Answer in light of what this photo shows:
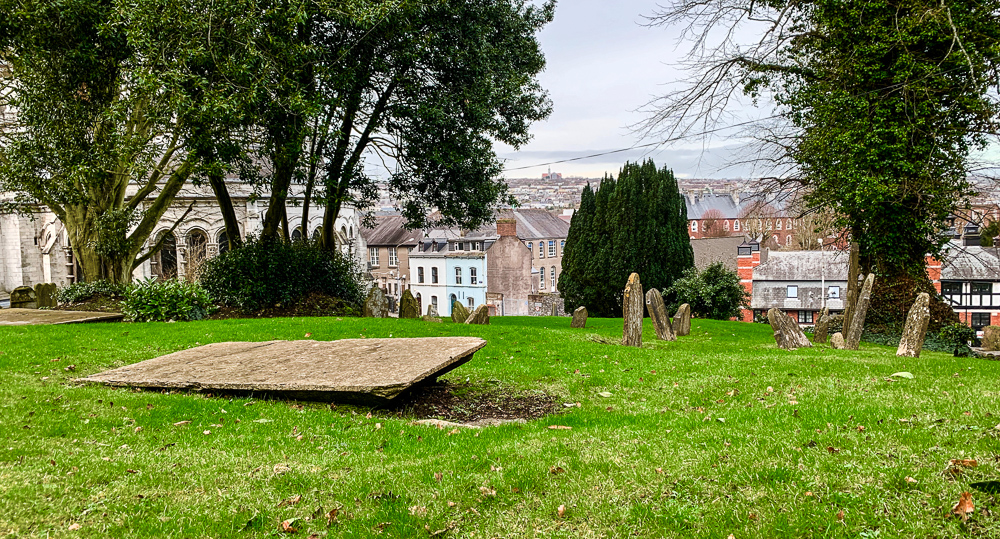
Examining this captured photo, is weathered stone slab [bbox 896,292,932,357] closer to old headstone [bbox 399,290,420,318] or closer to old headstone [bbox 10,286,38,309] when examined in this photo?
old headstone [bbox 399,290,420,318]

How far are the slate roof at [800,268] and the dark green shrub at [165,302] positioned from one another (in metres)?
39.7

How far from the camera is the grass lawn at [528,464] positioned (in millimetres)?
3922

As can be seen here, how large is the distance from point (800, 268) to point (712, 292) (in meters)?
19.9

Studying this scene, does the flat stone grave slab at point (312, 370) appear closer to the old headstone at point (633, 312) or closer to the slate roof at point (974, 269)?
the old headstone at point (633, 312)

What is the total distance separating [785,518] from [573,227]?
3788 cm

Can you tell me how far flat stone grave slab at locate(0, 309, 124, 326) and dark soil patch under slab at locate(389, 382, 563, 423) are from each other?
1130 cm

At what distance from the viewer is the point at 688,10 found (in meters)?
19.9

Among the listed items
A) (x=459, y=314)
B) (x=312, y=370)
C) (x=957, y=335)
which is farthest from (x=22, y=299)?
(x=957, y=335)

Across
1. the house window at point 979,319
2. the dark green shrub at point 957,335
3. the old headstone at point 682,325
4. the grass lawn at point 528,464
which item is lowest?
the house window at point 979,319

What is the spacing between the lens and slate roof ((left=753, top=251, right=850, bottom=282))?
1754 inches

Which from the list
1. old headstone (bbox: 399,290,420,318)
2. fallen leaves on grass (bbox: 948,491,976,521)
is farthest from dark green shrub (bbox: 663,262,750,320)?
fallen leaves on grass (bbox: 948,491,976,521)

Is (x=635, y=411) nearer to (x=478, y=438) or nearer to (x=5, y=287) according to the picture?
(x=478, y=438)

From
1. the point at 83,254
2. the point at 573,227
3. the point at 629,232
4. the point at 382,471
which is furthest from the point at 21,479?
the point at 573,227

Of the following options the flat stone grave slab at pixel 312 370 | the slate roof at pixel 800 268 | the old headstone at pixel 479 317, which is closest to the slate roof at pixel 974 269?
the slate roof at pixel 800 268
